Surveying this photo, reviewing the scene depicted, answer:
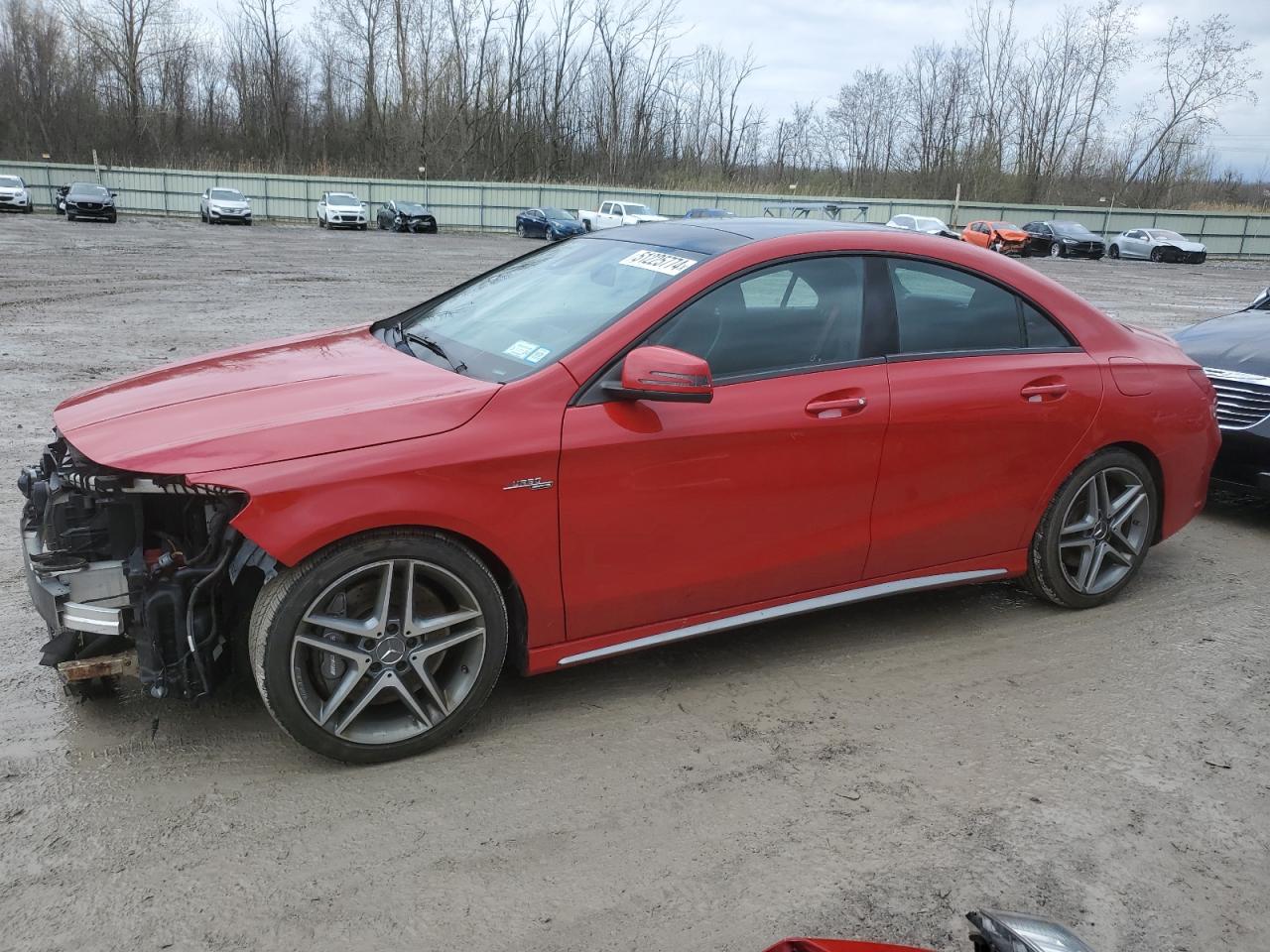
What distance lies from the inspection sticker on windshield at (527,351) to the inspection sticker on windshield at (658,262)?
21.7 inches

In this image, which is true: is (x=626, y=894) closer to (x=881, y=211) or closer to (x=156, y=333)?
(x=156, y=333)

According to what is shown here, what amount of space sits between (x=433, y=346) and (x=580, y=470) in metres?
0.94

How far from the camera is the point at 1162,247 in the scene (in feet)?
126

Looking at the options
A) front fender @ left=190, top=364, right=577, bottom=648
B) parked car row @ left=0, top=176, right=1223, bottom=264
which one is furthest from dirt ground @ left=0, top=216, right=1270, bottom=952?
parked car row @ left=0, top=176, right=1223, bottom=264

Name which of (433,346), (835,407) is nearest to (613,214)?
(433,346)

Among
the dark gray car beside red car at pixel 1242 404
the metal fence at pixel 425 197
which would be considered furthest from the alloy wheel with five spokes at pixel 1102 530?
the metal fence at pixel 425 197

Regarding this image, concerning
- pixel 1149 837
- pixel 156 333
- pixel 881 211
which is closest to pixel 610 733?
pixel 1149 837

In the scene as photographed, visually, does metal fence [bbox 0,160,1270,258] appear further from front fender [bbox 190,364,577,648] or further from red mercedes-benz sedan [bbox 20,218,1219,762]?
front fender [bbox 190,364,577,648]

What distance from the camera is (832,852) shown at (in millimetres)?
2689

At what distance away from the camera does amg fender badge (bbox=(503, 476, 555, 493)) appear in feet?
9.74

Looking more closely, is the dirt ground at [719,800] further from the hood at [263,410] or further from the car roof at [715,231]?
the car roof at [715,231]

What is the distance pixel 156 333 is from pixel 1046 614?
10.2 m

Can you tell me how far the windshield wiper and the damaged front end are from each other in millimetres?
923

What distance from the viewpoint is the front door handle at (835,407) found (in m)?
3.47
